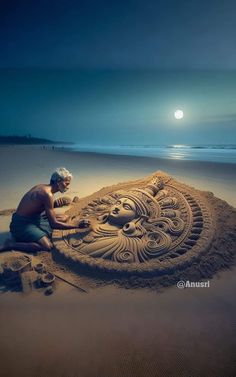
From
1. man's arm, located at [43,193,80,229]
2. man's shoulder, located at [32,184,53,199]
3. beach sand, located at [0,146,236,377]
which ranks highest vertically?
man's shoulder, located at [32,184,53,199]

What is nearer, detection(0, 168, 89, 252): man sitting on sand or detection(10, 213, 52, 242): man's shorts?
detection(0, 168, 89, 252): man sitting on sand

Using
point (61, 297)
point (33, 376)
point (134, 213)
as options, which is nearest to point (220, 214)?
point (134, 213)

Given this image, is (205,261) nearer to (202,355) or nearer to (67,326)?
(202,355)

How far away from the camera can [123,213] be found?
443 centimetres

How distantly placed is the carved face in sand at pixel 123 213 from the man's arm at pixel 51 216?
2.29ft

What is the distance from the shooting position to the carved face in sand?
4410 mm

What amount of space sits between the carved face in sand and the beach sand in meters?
1.29

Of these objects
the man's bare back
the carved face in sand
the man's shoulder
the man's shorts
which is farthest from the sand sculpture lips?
the man's shoulder

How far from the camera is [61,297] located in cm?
321

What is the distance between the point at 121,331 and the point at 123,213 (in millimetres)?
2050

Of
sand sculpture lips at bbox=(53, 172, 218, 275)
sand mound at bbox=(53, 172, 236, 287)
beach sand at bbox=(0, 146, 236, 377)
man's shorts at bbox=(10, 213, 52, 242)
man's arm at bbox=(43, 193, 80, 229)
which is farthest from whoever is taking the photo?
man's shorts at bbox=(10, 213, 52, 242)

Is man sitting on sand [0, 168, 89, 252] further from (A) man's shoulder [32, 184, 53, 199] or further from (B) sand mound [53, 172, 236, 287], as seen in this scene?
(B) sand mound [53, 172, 236, 287]

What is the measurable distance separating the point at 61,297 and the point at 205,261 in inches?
81.7

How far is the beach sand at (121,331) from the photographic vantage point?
7.49 feet
